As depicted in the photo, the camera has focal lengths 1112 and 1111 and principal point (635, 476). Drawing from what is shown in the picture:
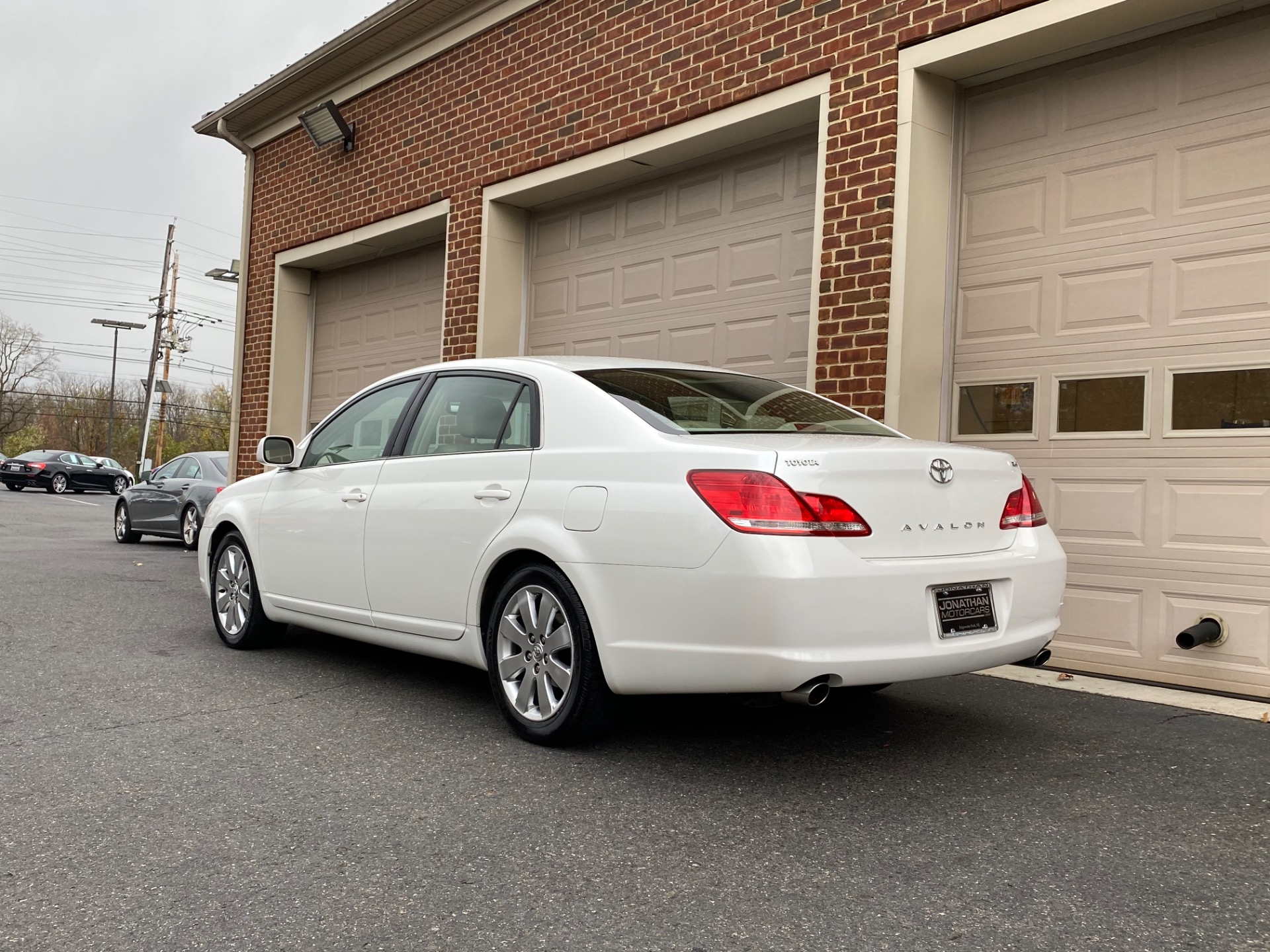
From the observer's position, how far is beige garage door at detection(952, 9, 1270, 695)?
5.62 metres

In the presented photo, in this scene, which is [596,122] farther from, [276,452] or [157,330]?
[157,330]

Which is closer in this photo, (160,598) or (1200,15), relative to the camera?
(1200,15)

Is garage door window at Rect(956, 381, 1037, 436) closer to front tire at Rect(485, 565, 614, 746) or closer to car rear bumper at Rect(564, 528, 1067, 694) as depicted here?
car rear bumper at Rect(564, 528, 1067, 694)

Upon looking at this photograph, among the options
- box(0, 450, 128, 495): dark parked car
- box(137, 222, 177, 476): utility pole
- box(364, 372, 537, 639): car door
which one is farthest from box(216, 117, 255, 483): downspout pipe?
box(137, 222, 177, 476): utility pole

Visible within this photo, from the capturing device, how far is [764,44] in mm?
7734

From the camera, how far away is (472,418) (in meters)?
4.94

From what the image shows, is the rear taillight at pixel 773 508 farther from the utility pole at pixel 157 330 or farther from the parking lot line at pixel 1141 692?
the utility pole at pixel 157 330

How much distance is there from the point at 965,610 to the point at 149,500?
1307 cm

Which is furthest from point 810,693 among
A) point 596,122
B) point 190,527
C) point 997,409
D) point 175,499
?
point 175,499

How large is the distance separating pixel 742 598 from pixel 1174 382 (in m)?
3.54

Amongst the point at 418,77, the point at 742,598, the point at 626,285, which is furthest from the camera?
the point at 418,77

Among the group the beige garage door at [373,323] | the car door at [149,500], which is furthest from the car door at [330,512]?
the car door at [149,500]

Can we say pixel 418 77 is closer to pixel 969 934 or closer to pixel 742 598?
pixel 742 598

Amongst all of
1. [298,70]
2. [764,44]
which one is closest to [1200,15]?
[764,44]
